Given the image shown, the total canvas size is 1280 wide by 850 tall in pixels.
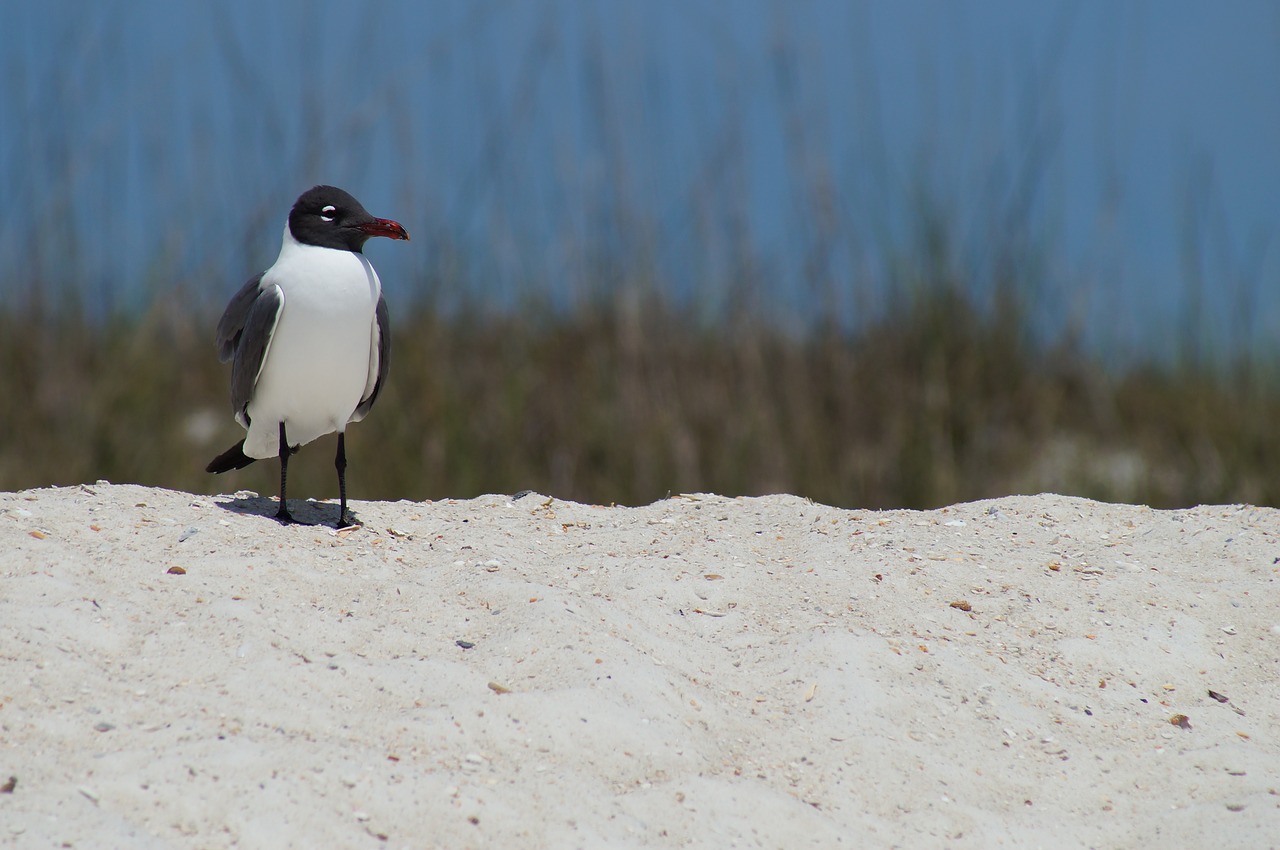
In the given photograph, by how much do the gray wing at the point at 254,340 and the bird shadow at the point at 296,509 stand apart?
0.33 metres

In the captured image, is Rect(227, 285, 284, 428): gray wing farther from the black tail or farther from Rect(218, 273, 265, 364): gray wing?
the black tail

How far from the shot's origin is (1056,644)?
337cm

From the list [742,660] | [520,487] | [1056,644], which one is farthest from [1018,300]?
[742,660]

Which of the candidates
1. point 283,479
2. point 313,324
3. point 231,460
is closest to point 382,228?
point 313,324

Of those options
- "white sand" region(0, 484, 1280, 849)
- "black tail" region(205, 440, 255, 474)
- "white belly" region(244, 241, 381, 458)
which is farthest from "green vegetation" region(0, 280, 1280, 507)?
"white sand" region(0, 484, 1280, 849)

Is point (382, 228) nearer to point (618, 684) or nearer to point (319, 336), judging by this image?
point (319, 336)

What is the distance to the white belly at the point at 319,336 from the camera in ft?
12.9

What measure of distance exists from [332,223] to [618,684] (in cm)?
194

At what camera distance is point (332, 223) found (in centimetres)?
403

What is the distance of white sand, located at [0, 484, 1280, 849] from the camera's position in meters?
2.37

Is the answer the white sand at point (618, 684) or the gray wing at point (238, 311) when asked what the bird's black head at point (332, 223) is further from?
the white sand at point (618, 684)

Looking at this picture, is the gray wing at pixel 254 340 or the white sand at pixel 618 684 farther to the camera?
the gray wing at pixel 254 340

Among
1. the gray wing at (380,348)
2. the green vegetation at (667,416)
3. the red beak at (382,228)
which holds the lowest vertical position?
the green vegetation at (667,416)

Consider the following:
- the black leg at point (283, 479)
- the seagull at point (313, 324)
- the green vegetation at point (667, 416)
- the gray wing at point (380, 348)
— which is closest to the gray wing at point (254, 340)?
the seagull at point (313, 324)
